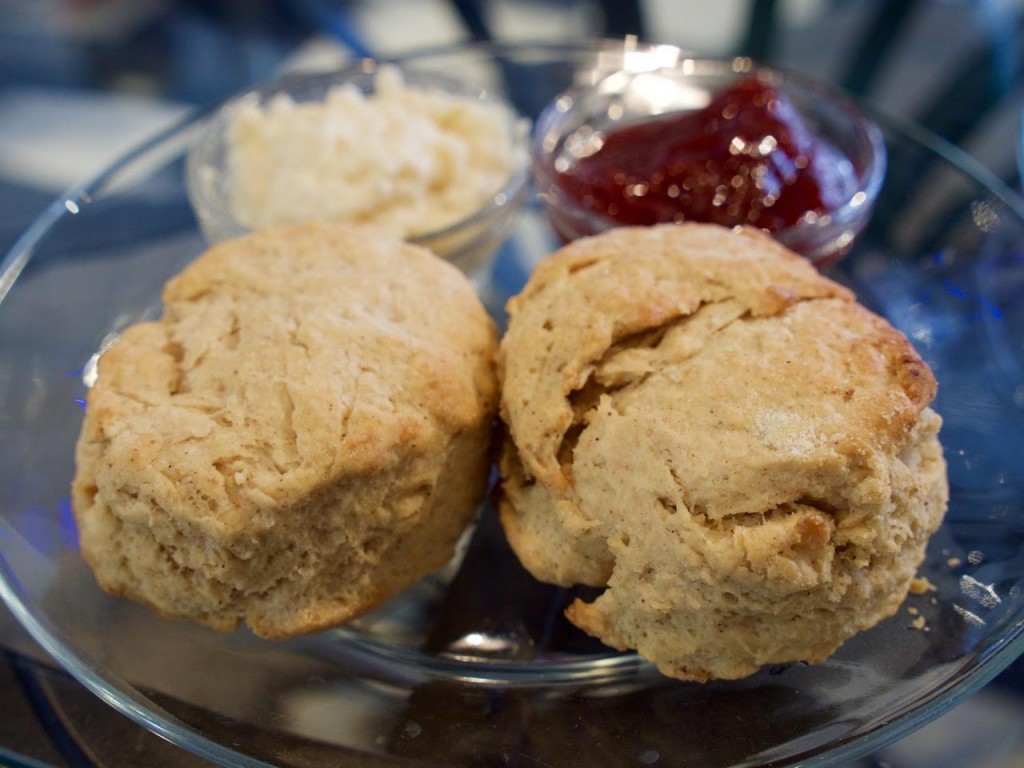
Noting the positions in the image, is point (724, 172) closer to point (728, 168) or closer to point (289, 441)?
point (728, 168)

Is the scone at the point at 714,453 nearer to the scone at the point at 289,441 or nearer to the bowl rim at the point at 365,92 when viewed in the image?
the scone at the point at 289,441

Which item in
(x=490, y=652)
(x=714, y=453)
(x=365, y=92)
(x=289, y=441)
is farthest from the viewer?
(x=365, y=92)

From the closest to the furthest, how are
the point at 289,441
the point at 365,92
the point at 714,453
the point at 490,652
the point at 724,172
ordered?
the point at 714,453, the point at 289,441, the point at 490,652, the point at 724,172, the point at 365,92

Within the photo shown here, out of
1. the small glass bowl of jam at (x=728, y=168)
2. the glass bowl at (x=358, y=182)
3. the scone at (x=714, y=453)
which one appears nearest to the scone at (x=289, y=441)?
the scone at (x=714, y=453)

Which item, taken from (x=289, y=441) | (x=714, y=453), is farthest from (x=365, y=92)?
(x=714, y=453)

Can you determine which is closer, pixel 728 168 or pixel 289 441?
pixel 289 441

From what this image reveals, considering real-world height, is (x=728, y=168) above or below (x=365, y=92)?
below

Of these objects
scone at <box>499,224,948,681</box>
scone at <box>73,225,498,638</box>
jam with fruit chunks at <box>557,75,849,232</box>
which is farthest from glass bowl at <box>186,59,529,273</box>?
scone at <box>499,224,948,681</box>
